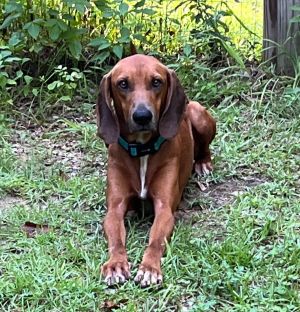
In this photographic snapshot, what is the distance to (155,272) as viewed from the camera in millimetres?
3750

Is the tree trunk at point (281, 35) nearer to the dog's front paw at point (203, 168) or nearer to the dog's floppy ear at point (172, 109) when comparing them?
the dog's front paw at point (203, 168)

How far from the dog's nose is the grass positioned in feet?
1.92

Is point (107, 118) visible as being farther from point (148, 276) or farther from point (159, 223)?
point (148, 276)

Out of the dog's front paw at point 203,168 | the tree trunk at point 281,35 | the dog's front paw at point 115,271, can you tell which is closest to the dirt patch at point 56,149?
the dog's front paw at point 203,168

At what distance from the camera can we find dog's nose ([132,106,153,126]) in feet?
13.5

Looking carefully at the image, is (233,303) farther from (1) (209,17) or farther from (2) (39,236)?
(1) (209,17)

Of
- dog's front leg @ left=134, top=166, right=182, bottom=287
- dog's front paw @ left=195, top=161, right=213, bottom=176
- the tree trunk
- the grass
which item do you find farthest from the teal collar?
the tree trunk

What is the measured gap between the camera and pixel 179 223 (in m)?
4.36

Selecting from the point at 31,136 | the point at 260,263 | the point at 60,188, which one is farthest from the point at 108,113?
the point at 31,136

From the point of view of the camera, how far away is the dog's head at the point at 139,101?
13.6 ft

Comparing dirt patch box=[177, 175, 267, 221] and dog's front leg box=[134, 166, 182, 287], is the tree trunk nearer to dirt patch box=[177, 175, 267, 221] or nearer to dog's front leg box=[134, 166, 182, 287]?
dirt patch box=[177, 175, 267, 221]

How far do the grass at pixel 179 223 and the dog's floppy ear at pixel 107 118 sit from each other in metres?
0.46

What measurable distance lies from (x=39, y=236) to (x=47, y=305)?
Result: 26.8 inches

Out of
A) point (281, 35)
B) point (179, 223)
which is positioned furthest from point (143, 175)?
point (281, 35)
